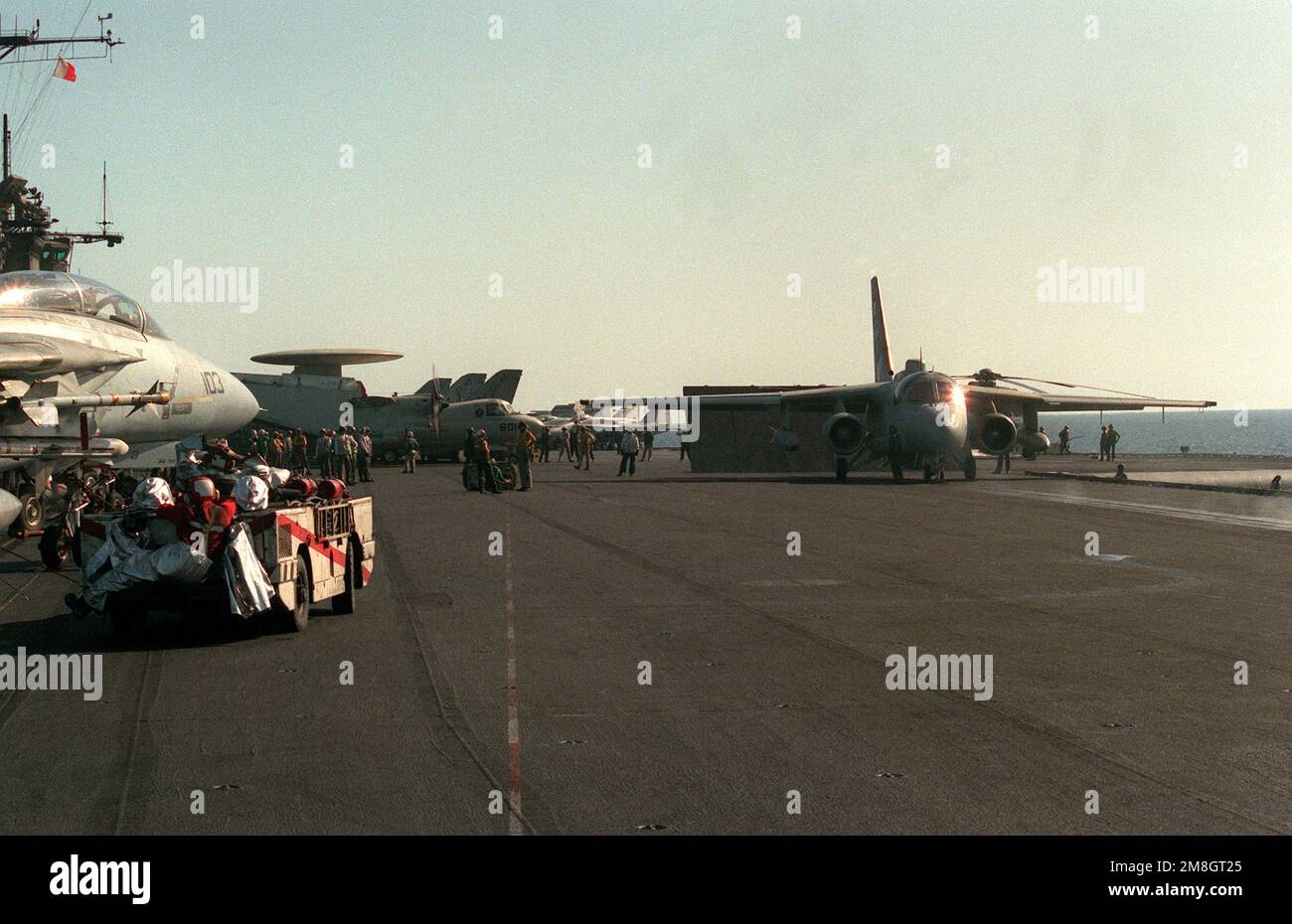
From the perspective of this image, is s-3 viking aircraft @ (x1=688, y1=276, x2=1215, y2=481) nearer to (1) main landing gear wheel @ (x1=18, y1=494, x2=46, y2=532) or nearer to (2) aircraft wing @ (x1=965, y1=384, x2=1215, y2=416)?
(2) aircraft wing @ (x1=965, y1=384, x2=1215, y2=416)

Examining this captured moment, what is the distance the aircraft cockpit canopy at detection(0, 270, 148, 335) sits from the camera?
19031 mm

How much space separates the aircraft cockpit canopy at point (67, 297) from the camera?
19.0 meters

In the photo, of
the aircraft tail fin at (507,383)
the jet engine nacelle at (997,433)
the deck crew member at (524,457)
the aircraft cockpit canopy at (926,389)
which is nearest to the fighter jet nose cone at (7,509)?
the deck crew member at (524,457)

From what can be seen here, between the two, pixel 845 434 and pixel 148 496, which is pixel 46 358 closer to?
pixel 148 496

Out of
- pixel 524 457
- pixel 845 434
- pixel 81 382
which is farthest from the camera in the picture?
pixel 845 434

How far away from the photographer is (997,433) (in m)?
40.7

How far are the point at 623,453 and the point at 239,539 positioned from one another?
35.7m

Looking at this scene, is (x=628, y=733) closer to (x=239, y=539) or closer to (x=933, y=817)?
(x=933, y=817)

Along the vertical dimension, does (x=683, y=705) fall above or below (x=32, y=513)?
below

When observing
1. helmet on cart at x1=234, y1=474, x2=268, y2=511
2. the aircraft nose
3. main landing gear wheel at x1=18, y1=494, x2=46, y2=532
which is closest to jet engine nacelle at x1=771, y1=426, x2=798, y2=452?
the aircraft nose

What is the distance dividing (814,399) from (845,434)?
10.6ft

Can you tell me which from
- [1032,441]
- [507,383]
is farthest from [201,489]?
[507,383]

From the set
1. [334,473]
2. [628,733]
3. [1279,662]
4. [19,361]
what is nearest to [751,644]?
[628,733]
